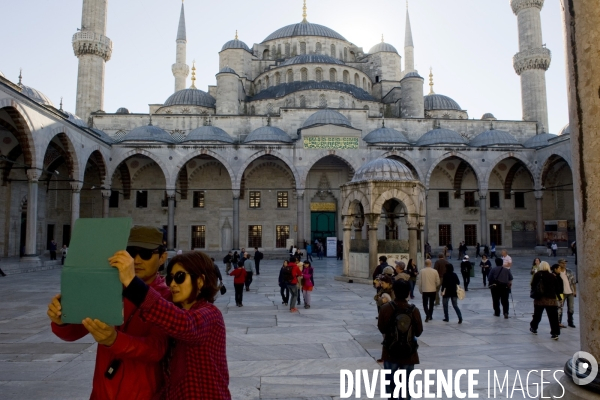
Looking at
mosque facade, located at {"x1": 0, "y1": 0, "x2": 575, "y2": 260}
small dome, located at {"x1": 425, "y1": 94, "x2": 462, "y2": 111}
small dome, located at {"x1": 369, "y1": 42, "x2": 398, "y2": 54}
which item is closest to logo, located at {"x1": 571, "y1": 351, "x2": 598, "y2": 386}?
mosque facade, located at {"x1": 0, "y1": 0, "x2": 575, "y2": 260}

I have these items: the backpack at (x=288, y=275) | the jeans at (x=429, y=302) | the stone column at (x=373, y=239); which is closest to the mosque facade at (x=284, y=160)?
the stone column at (x=373, y=239)

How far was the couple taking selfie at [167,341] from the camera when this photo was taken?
1625mm

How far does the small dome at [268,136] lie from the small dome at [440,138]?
722 centimetres

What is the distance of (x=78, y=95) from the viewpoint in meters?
26.2

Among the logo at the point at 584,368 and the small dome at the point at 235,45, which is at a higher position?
the small dome at the point at 235,45

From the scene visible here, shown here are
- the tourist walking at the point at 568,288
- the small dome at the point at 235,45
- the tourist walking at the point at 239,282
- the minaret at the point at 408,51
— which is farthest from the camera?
the minaret at the point at 408,51

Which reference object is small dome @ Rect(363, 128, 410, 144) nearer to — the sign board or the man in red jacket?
the sign board

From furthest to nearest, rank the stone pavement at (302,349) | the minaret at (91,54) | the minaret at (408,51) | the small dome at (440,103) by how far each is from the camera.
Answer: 1. the minaret at (408,51)
2. the small dome at (440,103)
3. the minaret at (91,54)
4. the stone pavement at (302,349)

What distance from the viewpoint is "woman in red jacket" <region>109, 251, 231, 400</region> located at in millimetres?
1580

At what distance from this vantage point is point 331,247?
74.5 ft

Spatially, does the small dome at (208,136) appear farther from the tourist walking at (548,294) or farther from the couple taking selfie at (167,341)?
the couple taking selfie at (167,341)

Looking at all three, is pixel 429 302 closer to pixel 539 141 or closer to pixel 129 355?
pixel 129 355

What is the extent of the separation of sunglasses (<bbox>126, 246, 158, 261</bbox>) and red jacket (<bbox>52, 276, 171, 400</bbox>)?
0.75 feet

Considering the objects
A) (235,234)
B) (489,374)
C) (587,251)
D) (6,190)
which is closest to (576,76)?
(587,251)
